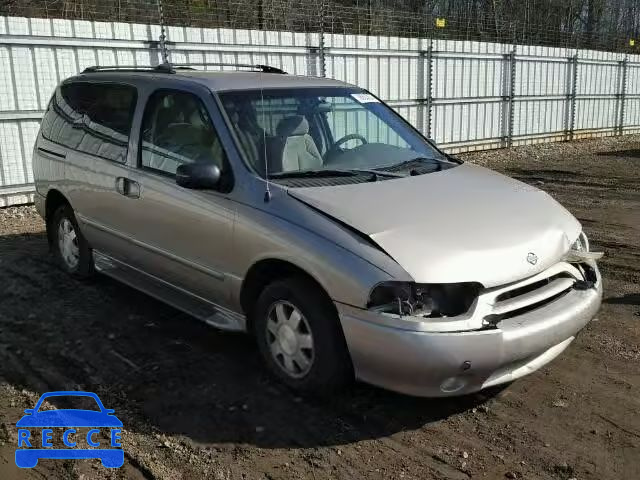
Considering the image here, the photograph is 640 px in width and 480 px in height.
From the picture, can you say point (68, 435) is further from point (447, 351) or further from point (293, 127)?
point (293, 127)

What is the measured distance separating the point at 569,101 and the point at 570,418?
16.7 m

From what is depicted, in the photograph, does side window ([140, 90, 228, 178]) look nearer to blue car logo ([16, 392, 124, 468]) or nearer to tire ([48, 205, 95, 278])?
tire ([48, 205, 95, 278])

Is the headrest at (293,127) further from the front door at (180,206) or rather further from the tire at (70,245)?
the tire at (70,245)

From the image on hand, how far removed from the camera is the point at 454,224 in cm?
346

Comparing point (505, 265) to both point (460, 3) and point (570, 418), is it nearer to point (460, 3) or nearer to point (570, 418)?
point (570, 418)

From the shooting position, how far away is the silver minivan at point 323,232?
314 cm

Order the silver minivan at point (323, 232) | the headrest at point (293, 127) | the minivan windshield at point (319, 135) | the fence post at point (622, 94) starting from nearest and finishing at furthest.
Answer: the silver minivan at point (323, 232), the minivan windshield at point (319, 135), the headrest at point (293, 127), the fence post at point (622, 94)

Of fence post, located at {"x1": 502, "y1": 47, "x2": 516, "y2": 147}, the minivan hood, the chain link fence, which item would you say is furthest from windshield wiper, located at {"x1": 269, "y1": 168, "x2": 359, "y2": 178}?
fence post, located at {"x1": 502, "y1": 47, "x2": 516, "y2": 147}

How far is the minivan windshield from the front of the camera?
159 inches

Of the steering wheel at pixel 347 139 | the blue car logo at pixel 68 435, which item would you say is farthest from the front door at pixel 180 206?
the blue car logo at pixel 68 435

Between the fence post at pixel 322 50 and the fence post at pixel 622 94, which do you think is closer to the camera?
the fence post at pixel 322 50

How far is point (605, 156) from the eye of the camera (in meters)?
16.0

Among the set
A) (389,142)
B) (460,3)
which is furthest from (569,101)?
(389,142)

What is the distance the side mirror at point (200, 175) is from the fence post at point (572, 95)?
54.8 ft
